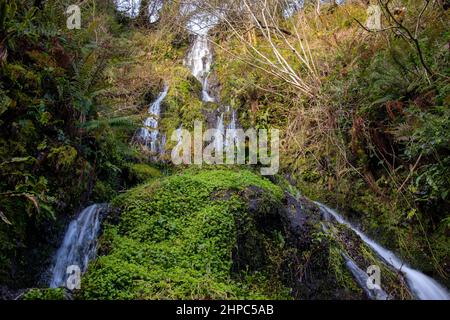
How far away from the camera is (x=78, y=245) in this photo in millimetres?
5215

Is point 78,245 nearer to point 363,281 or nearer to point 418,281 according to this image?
point 363,281

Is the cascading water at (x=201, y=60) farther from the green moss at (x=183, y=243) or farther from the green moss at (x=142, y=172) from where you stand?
the green moss at (x=183, y=243)

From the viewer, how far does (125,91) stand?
1027 cm

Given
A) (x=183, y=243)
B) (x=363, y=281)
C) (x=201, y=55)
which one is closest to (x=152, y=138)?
(x=201, y=55)

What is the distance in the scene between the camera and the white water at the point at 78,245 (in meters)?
4.92

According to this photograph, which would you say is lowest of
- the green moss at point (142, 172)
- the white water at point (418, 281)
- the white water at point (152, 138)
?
the white water at point (418, 281)

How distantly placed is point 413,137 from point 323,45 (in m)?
5.32

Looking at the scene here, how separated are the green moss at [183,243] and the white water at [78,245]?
0.32 meters

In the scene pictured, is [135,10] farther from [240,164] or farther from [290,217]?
[290,217]

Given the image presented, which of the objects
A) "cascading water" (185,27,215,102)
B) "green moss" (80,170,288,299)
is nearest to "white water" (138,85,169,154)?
"cascading water" (185,27,215,102)

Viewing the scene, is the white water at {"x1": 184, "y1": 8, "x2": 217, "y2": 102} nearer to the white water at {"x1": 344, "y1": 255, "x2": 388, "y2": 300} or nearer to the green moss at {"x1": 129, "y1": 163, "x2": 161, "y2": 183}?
the green moss at {"x1": 129, "y1": 163, "x2": 161, "y2": 183}

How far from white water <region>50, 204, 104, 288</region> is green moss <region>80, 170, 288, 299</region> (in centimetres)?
32

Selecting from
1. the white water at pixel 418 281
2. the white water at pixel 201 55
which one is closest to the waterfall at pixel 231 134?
the white water at pixel 201 55

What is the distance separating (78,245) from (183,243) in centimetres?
151
